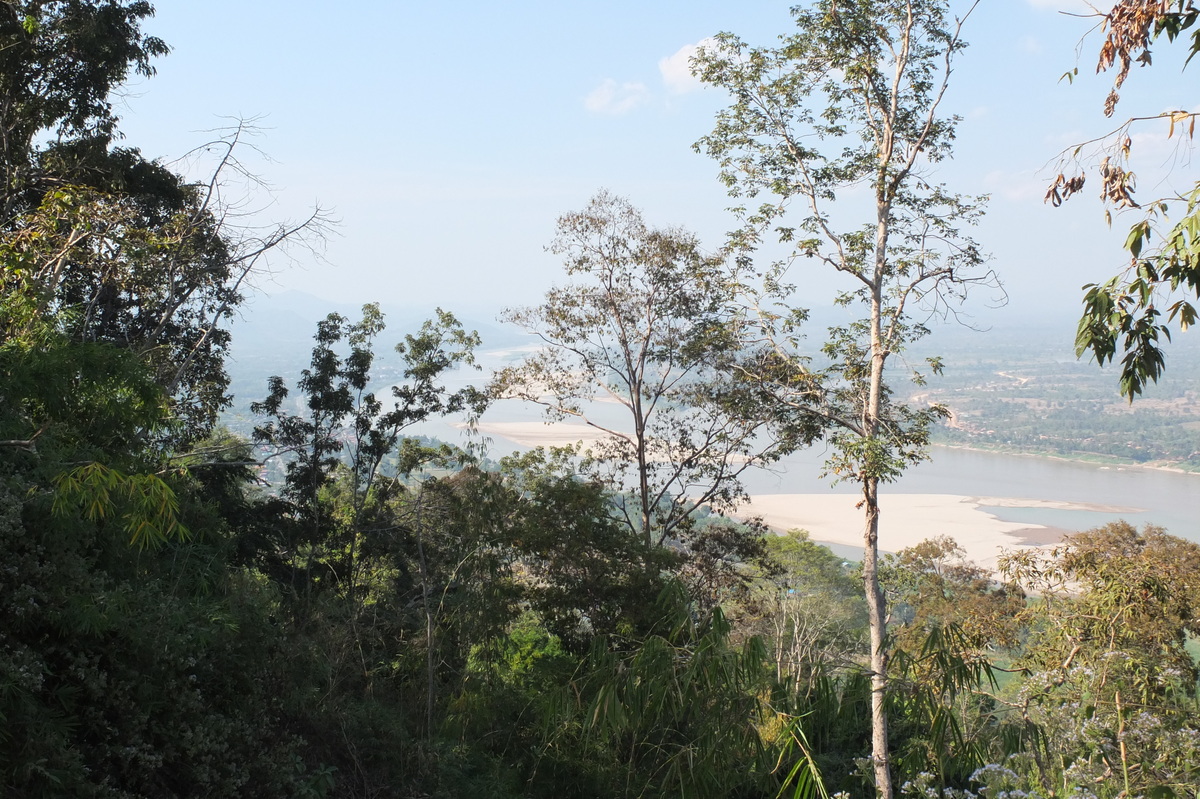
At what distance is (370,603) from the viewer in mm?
8555

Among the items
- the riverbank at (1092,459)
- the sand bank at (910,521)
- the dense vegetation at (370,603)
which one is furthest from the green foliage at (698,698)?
the riverbank at (1092,459)

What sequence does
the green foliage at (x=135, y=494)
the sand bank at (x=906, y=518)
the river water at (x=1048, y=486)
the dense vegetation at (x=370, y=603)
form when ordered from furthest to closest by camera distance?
1. the river water at (x=1048, y=486)
2. the sand bank at (x=906, y=518)
3. the dense vegetation at (x=370, y=603)
4. the green foliage at (x=135, y=494)

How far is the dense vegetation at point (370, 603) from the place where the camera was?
9.32 ft

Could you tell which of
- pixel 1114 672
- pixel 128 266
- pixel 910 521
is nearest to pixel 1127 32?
pixel 1114 672

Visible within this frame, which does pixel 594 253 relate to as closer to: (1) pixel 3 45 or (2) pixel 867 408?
(2) pixel 867 408

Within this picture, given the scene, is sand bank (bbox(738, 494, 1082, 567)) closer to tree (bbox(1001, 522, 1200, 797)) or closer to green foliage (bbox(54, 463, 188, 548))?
tree (bbox(1001, 522, 1200, 797))

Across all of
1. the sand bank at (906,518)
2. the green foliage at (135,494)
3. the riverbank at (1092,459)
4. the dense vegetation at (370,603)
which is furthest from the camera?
the riverbank at (1092,459)

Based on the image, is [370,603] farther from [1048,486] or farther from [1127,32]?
[1048,486]

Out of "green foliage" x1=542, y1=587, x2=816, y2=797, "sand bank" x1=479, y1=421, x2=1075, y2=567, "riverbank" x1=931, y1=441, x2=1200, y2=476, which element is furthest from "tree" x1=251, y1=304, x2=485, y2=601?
"riverbank" x1=931, y1=441, x2=1200, y2=476

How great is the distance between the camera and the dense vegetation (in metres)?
2.84

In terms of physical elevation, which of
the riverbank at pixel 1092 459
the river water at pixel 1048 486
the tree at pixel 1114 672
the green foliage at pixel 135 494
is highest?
the riverbank at pixel 1092 459

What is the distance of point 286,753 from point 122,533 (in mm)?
1123

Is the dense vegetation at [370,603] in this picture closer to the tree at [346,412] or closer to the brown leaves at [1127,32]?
the tree at [346,412]

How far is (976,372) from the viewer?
74.6 metres
